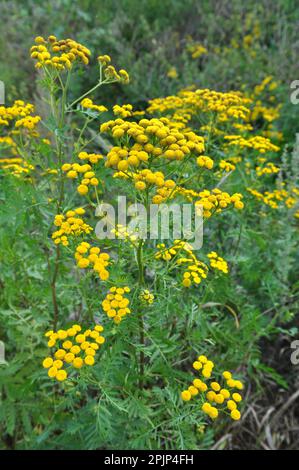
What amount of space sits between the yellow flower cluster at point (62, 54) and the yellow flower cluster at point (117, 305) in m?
0.90

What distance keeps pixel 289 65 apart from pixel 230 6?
5.26 ft

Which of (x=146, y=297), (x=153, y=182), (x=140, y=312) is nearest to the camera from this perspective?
(x=153, y=182)

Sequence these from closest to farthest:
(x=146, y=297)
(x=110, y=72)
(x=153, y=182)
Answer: (x=153, y=182) → (x=146, y=297) → (x=110, y=72)

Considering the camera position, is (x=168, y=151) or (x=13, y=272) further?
(x=13, y=272)

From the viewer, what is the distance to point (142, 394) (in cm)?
185

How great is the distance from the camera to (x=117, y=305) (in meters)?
1.53

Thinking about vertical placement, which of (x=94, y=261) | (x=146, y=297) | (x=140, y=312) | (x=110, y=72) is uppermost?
(x=110, y=72)

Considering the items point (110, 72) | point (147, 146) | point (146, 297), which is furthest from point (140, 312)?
point (110, 72)

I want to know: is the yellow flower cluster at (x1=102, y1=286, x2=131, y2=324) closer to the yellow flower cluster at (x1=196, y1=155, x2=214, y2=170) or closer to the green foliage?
the green foliage

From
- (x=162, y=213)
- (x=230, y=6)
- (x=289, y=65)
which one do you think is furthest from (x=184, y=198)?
(x=230, y=6)

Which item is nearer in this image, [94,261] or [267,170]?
[94,261]

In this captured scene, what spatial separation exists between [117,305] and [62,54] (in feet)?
3.32

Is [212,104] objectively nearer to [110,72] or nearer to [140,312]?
[110,72]
